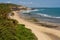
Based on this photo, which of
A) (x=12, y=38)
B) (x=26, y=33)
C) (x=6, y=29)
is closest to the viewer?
(x=12, y=38)

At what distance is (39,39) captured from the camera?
72.9 ft

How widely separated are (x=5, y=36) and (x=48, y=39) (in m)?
9.06

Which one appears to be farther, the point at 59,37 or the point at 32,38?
the point at 59,37

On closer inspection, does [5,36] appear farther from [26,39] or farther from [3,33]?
[26,39]

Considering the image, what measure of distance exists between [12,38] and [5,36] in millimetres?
611

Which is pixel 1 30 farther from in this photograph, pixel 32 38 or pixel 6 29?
pixel 32 38

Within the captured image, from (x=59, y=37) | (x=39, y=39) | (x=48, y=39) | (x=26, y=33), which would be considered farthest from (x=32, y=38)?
(x=59, y=37)

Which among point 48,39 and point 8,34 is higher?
point 8,34

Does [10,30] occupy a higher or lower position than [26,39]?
higher

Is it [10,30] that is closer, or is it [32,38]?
[10,30]

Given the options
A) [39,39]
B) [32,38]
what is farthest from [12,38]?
[39,39]

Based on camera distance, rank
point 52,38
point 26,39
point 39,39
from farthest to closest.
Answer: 1. point 52,38
2. point 39,39
3. point 26,39

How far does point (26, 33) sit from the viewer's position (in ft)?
67.1

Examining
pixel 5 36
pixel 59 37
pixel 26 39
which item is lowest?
pixel 59 37
